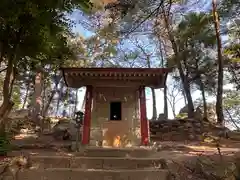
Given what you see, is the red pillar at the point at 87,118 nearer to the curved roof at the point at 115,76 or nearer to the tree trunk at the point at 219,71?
the curved roof at the point at 115,76

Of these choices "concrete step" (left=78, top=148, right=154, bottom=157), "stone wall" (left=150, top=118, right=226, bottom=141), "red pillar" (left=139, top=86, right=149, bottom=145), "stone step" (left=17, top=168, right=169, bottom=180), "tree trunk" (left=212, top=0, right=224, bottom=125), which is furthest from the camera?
"tree trunk" (left=212, top=0, right=224, bottom=125)

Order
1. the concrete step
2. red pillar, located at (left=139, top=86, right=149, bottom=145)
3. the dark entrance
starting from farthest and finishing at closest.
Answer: the dark entrance, red pillar, located at (left=139, top=86, right=149, bottom=145), the concrete step

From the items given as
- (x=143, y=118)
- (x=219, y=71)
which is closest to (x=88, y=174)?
(x=143, y=118)

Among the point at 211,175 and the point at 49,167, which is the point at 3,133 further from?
the point at 211,175

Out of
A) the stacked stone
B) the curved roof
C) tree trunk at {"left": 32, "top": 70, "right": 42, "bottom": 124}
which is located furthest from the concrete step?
tree trunk at {"left": 32, "top": 70, "right": 42, "bottom": 124}

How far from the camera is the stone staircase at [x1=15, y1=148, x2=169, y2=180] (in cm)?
728

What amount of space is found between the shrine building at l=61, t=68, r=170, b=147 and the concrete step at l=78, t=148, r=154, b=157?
97cm

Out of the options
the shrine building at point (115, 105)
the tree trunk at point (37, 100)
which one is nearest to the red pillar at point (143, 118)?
the shrine building at point (115, 105)

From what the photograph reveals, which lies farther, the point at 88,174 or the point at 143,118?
the point at 143,118

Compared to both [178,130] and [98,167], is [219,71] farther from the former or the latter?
[98,167]

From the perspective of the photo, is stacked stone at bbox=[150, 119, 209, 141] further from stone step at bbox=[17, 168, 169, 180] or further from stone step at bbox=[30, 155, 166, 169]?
stone step at bbox=[17, 168, 169, 180]

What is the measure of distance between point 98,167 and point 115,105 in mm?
3614

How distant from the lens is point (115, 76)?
35.2 ft

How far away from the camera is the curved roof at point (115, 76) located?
34.4 feet
